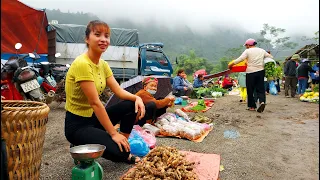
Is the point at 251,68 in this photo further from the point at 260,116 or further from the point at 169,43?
the point at 169,43

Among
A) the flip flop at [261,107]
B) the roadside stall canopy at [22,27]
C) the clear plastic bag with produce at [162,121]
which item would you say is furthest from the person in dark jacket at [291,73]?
the roadside stall canopy at [22,27]

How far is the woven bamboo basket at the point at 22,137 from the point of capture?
5.22 ft

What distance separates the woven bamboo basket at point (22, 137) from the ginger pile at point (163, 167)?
0.80 meters

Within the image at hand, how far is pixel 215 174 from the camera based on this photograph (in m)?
2.49

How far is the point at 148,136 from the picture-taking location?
359 centimetres

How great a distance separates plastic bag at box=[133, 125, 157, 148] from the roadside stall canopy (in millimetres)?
6331

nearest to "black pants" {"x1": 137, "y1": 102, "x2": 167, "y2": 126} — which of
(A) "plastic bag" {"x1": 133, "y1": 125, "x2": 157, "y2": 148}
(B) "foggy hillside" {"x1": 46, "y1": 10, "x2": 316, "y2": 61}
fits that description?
(A) "plastic bag" {"x1": 133, "y1": 125, "x2": 157, "y2": 148}

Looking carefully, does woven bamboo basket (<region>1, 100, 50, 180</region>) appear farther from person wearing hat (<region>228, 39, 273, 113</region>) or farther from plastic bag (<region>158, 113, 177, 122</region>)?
person wearing hat (<region>228, 39, 273, 113</region>)

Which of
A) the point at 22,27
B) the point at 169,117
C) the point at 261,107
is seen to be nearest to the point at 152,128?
the point at 169,117

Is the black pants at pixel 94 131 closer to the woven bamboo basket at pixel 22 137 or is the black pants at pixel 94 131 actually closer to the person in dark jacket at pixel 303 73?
the woven bamboo basket at pixel 22 137

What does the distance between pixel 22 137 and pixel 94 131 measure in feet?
2.38

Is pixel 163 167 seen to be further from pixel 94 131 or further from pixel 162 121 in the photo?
pixel 162 121

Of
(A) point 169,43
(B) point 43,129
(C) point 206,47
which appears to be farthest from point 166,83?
(C) point 206,47

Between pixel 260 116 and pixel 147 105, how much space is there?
327cm
